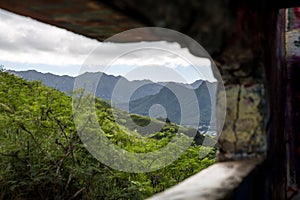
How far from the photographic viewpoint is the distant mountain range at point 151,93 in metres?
3.27

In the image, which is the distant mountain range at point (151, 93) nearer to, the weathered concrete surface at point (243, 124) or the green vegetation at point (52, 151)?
the green vegetation at point (52, 151)

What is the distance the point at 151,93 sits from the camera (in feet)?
13.9

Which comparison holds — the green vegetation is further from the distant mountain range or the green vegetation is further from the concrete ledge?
the concrete ledge

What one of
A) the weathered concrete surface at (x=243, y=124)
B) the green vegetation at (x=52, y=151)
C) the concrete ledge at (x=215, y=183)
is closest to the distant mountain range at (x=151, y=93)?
the green vegetation at (x=52, y=151)

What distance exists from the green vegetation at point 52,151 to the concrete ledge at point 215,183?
7.83 feet

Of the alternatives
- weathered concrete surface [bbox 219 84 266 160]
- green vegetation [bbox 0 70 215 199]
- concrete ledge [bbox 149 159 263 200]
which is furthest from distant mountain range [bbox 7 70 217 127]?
concrete ledge [bbox 149 159 263 200]

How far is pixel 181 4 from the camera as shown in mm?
1010

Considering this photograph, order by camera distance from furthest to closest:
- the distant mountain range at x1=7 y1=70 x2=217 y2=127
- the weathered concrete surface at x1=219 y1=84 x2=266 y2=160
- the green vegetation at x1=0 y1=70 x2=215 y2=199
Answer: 1. the green vegetation at x1=0 y1=70 x2=215 y2=199
2. the distant mountain range at x1=7 y1=70 x2=217 y2=127
3. the weathered concrete surface at x1=219 y1=84 x2=266 y2=160

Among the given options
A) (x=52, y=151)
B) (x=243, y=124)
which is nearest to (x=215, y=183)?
(x=243, y=124)

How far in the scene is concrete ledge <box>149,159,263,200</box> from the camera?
Result: 1255 millimetres

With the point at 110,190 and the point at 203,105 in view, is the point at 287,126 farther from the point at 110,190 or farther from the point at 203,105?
the point at 110,190

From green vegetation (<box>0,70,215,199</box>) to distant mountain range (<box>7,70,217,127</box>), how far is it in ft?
0.86

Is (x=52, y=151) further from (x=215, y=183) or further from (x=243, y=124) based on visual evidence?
(x=215, y=183)

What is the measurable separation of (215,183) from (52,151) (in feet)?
9.18
